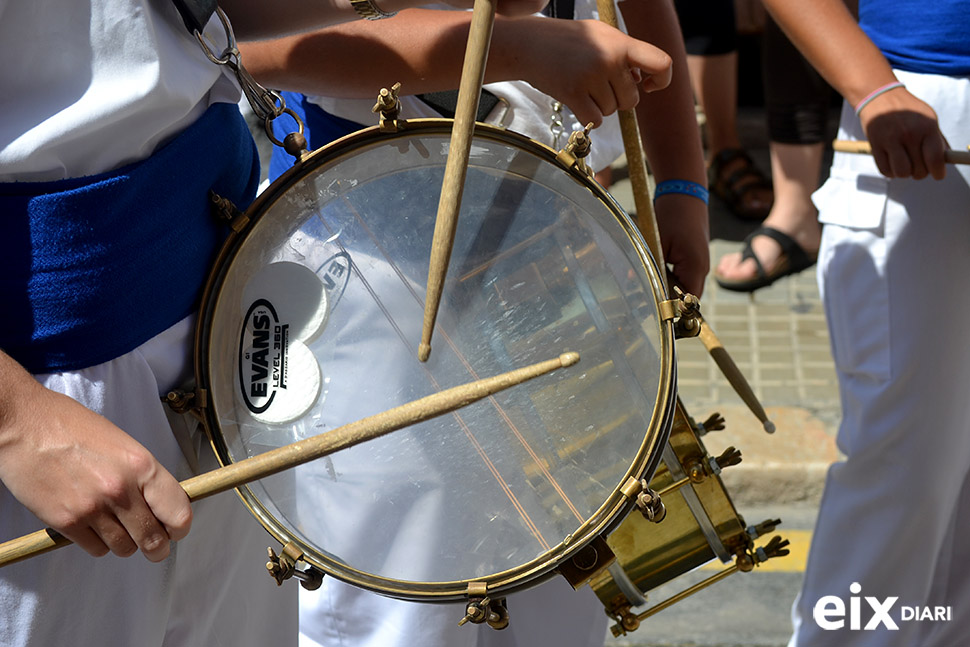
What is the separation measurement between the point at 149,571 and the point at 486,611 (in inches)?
14.6

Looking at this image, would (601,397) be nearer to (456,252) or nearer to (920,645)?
(456,252)

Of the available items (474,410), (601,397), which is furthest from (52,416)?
(601,397)

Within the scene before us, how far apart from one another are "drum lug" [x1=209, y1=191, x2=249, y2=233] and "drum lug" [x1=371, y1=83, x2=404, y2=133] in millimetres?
191

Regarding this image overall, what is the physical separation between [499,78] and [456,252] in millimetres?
270

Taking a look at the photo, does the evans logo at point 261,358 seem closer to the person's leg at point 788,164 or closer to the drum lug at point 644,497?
the drum lug at point 644,497

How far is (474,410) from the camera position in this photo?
3.83 ft

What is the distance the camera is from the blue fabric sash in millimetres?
940

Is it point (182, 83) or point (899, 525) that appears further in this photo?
point (899, 525)

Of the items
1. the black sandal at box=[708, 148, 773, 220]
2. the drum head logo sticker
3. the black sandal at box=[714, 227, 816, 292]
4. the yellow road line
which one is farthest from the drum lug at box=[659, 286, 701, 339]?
the black sandal at box=[708, 148, 773, 220]

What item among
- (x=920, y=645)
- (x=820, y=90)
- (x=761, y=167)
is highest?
(x=820, y=90)

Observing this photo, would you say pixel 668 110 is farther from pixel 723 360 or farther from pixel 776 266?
pixel 776 266

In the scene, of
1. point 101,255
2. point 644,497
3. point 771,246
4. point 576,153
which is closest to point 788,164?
point 771,246

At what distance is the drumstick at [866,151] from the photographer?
5.40ft

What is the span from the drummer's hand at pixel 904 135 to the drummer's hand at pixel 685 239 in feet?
1.10
